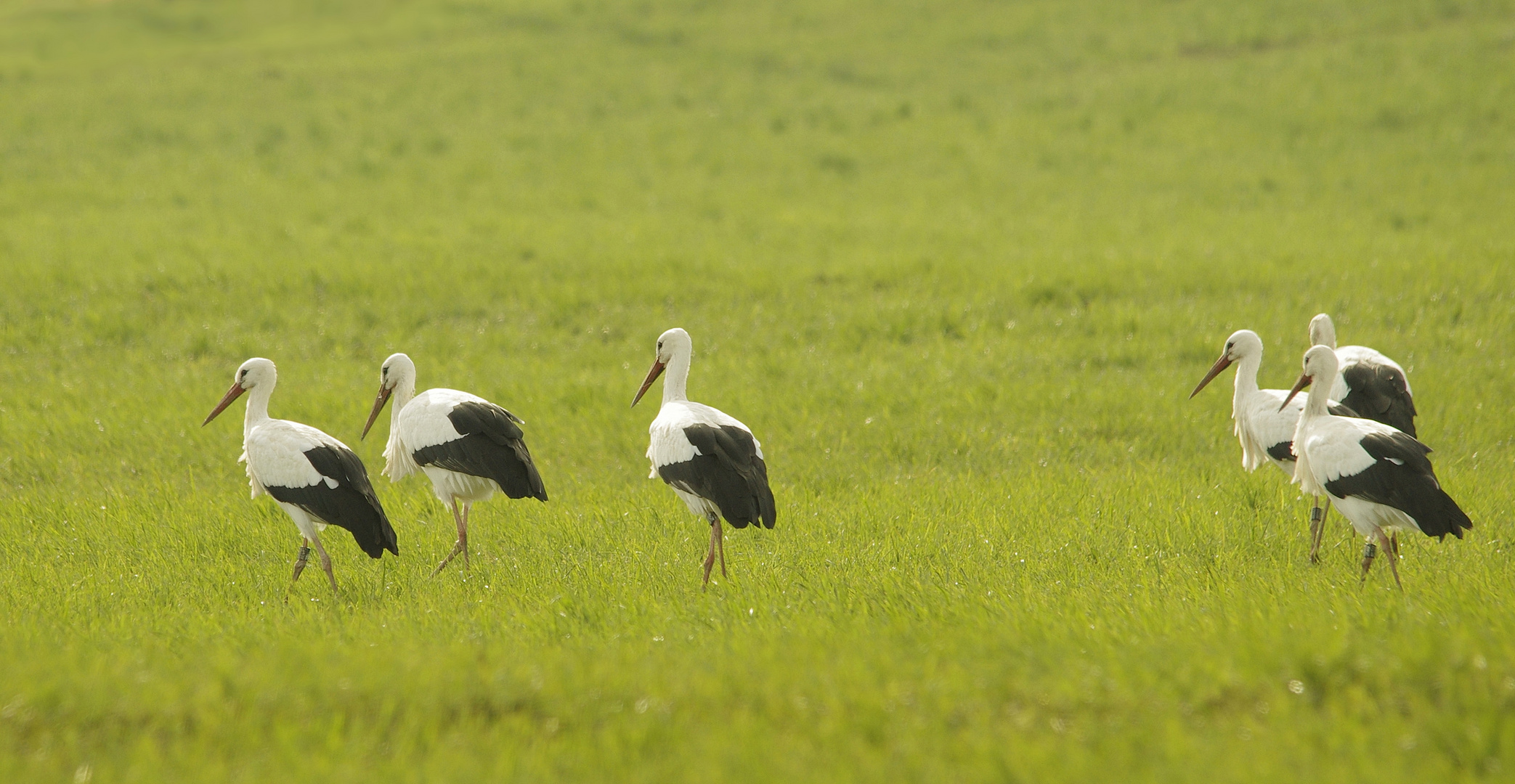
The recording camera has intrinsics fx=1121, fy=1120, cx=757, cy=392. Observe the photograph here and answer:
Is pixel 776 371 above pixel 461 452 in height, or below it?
below

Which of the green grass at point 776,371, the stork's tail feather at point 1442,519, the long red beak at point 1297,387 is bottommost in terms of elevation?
the green grass at point 776,371

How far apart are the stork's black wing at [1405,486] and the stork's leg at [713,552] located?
3.31 metres

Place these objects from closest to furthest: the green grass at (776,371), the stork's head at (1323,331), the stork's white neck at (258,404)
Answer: the green grass at (776,371) < the stork's white neck at (258,404) < the stork's head at (1323,331)

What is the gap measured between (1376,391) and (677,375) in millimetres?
4815

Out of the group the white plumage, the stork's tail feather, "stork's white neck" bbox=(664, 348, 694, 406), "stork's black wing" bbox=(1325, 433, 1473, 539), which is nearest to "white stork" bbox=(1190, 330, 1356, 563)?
"stork's black wing" bbox=(1325, 433, 1473, 539)

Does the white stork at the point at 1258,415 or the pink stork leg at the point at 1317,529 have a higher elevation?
the white stork at the point at 1258,415

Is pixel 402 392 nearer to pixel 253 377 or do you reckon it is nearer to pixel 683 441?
pixel 253 377

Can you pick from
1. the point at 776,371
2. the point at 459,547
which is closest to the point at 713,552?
the point at 459,547

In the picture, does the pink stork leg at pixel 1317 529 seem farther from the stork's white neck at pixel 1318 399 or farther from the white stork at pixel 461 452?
the white stork at pixel 461 452

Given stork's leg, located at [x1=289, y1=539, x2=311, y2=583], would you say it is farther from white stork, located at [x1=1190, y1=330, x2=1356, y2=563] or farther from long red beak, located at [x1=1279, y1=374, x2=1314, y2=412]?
long red beak, located at [x1=1279, y1=374, x2=1314, y2=412]

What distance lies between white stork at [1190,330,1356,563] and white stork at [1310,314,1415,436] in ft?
1.70

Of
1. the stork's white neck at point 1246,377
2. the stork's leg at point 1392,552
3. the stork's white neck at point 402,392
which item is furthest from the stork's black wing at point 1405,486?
the stork's white neck at point 402,392

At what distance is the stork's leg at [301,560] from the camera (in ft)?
20.7

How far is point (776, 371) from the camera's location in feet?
35.0
